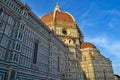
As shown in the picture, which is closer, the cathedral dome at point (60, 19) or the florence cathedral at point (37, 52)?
the florence cathedral at point (37, 52)

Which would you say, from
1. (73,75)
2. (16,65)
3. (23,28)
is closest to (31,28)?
(23,28)

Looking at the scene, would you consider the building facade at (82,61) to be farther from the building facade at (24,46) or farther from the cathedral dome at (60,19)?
the building facade at (24,46)

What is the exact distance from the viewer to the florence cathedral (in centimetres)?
1479

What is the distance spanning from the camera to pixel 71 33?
38.7 m

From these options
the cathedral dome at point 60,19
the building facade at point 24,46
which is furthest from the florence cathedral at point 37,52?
the cathedral dome at point 60,19

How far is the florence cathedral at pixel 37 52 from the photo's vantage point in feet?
48.5

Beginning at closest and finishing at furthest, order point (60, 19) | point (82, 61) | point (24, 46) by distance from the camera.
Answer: point (24, 46) → point (82, 61) → point (60, 19)

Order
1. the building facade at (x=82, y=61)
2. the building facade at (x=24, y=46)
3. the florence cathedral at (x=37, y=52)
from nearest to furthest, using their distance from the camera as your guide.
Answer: the building facade at (x=24, y=46), the florence cathedral at (x=37, y=52), the building facade at (x=82, y=61)

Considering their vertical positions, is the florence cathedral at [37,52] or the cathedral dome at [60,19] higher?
the cathedral dome at [60,19]

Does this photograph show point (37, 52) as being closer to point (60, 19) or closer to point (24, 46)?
point (24, 46)

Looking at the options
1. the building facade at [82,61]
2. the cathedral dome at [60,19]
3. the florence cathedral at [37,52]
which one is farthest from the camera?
the cathedral dome at [60,19]

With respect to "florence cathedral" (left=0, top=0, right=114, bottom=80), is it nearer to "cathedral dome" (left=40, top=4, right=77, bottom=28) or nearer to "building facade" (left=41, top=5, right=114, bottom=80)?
"building facade" (left=41, top=5, right=114, bottom=80)

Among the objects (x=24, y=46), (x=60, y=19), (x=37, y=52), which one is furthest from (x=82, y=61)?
(x=24, y=46)

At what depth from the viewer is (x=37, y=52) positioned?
67.4 feet
